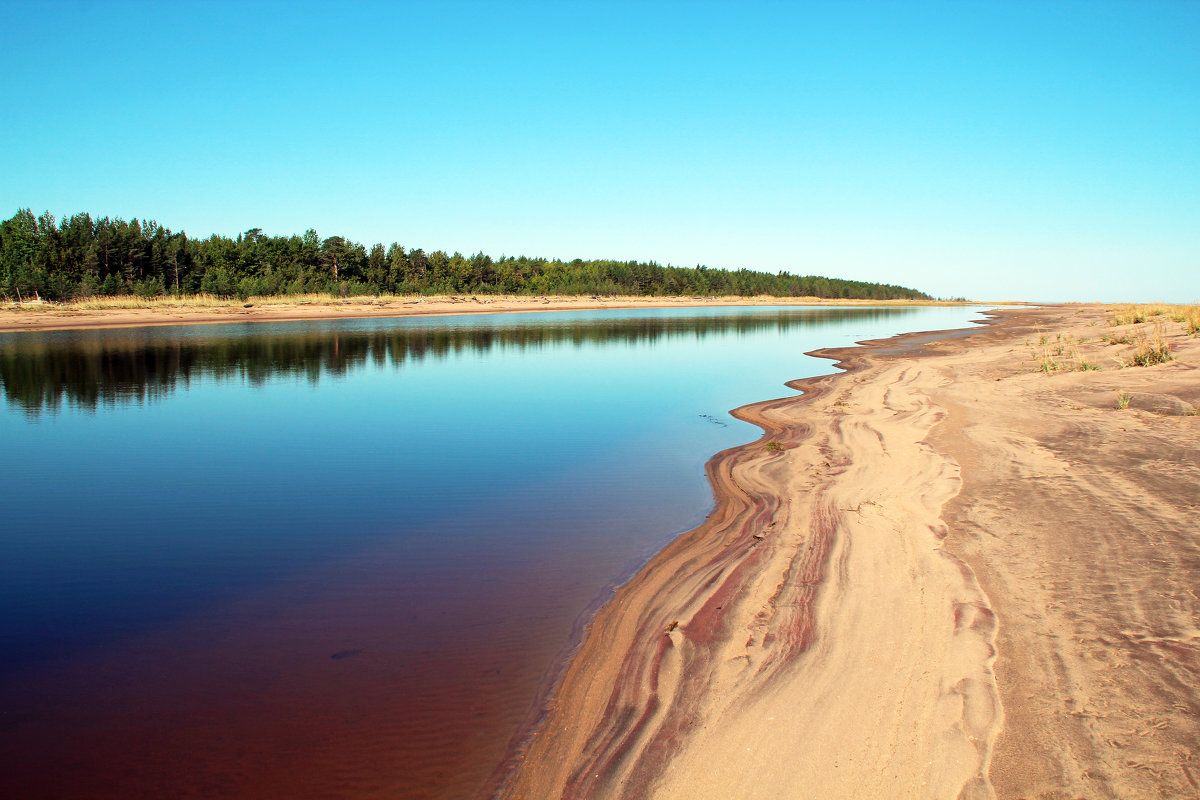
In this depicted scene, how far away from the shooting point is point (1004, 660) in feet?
13.2

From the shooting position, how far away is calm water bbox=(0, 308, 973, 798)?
12.6ft

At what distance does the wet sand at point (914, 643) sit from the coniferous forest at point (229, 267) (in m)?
61.3

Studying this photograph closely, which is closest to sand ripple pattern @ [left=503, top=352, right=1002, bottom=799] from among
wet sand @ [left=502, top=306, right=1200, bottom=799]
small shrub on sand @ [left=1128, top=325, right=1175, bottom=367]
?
wet sand @ [left=502, top=306, right=1200, bottom=799]

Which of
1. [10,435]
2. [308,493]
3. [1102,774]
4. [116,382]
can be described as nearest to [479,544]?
[308,493]

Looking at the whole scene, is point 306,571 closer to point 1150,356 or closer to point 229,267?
point 1150,356

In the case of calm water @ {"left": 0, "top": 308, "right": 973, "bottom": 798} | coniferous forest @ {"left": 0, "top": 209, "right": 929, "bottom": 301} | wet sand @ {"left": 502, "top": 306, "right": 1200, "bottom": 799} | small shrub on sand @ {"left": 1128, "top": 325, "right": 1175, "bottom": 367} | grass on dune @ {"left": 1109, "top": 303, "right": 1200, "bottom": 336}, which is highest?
coniferous forest @ {"left": 0, "top": 209, "right": 929, "bottom": 301}

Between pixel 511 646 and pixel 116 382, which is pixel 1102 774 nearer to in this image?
pixel 511 646

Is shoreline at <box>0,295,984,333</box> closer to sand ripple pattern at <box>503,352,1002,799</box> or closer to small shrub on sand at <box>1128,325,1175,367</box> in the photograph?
sand ripple pattern at <box>503,352,1002,799</box>

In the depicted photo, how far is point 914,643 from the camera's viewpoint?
4.34 m

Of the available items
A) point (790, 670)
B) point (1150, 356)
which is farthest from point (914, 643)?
point (1150, 356)

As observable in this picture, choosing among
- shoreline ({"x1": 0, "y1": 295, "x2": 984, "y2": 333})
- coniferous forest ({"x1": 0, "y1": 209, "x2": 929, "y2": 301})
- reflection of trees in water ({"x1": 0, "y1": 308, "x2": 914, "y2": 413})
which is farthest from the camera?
coniferous forest ({"x1": 0, "y1": 209, "x2": 929, "y2": 301})

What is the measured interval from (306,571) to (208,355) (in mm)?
23207

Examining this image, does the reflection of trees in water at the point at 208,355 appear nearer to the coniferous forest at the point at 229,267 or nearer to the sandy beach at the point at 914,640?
the sandy beach at the point at 914,640

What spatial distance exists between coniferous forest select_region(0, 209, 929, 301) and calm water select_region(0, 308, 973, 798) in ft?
162
